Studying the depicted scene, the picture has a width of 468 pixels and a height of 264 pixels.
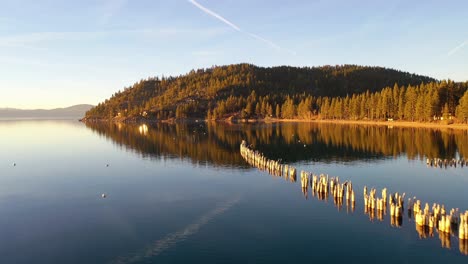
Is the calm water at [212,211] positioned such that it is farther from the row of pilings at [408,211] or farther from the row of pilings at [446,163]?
the row of pilings at [446,163]

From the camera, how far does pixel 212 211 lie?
56.0m

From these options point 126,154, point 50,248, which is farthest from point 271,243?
point 126,154

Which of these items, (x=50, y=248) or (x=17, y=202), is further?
(x=17, y=202)

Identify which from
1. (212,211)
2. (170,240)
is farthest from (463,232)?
(170,240)

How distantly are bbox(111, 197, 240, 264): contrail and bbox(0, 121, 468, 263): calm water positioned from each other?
0.68 ft

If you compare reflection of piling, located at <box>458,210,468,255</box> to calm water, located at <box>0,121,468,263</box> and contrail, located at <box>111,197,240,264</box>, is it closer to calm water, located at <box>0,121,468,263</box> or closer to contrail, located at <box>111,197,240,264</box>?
calm water, located at <box>0,121,468,263</box>

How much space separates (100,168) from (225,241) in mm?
64487

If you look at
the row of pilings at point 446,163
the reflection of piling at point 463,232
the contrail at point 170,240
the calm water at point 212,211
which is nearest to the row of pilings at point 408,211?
the reflection of piling at point 463,232

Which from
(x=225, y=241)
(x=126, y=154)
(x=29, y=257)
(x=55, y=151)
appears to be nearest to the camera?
(x=29, y=257)

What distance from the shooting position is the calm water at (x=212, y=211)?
4038 cm

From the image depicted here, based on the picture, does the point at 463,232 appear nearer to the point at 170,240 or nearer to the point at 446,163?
the point at 170,240

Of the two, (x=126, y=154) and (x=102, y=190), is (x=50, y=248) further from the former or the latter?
(x=126, y=154)

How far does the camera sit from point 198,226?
49.0 meters

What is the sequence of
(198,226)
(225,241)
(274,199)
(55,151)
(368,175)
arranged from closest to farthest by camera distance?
(225,241)
(198,226)
(274,199)
(368,175)
(55,151)
